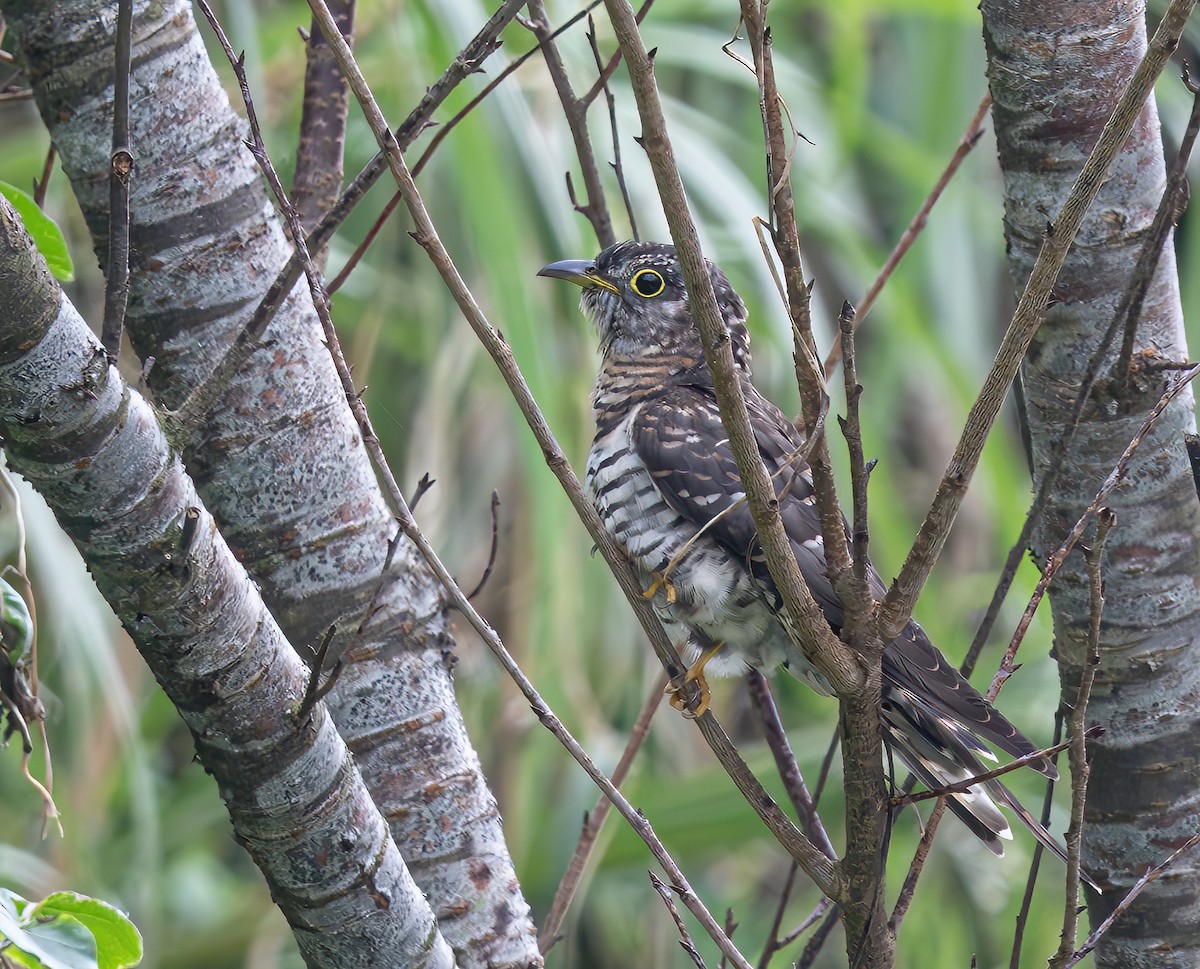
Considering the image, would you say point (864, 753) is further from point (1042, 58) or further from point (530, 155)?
point (530, 155)

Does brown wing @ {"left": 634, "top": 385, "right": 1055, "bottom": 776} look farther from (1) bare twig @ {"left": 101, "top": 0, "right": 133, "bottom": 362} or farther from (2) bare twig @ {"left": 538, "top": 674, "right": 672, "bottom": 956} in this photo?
(1) bare twig @ {"left": 101, "top": 0, "right": 133, "bottom": 362}

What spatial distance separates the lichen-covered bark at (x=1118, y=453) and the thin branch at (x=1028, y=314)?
558mm

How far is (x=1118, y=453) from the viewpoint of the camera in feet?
5.82

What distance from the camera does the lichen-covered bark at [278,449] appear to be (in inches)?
65.4

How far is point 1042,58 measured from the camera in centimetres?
172

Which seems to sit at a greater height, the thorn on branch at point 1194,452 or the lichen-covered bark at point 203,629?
the thorn on branch at point 1194,452

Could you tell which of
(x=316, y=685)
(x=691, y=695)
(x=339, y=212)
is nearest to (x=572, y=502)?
(x=316, y=685)

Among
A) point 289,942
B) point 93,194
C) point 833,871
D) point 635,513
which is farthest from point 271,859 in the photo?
point 289,942

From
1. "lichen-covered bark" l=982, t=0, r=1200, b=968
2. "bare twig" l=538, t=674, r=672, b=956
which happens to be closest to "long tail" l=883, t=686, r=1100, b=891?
"lichen-covered bark" l=982, t=0, r=1200, b=968

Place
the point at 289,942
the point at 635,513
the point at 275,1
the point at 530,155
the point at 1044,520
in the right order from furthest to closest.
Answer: the point at 275,1, the point at 289,942, the point at 530,155, the point at 635,513, the point at 1044,520

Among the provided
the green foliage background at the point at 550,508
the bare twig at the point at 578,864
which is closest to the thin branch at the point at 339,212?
the bare twig at the point at 578,864

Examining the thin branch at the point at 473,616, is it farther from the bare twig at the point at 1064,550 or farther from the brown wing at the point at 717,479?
the brown wing at the point at 717,479

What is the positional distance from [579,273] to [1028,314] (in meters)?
1.52

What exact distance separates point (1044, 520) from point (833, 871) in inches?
27.9
